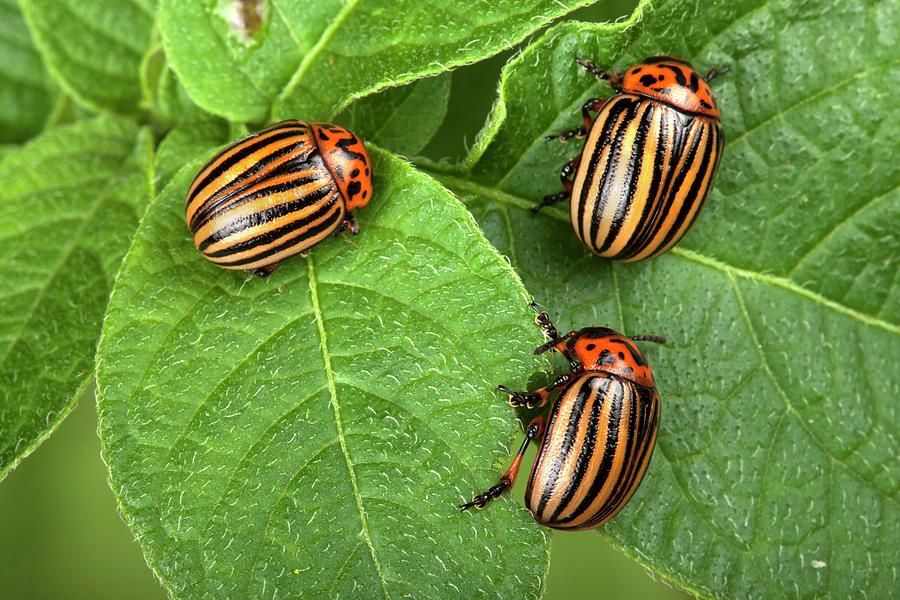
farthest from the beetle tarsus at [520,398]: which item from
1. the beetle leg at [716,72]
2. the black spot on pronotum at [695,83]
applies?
the beetle leg at [716,72]

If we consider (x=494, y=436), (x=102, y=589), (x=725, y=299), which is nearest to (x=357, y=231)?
(x=494, y=436)

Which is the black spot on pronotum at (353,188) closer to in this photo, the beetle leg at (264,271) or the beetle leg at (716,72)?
the beetle leg at (264,271)

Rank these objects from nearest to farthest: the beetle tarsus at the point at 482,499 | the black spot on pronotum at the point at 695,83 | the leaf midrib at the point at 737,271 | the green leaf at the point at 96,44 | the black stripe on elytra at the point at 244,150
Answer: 1. the beetle tarsus at the point at 482,499
2. the black stripe on elytra at the point at 244,150
3. the black spot on pronotum at the point at 695,83
4. the leaf midrib at the point at 737,271
5. the green leaf at the point at 96,44

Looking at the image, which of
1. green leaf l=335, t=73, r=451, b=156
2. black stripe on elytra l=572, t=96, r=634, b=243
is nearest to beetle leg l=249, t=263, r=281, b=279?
green leaf l=335, t=73, r=451, b=156

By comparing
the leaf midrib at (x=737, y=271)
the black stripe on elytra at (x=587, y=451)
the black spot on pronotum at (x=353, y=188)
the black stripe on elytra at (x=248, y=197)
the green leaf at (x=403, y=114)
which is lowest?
the black stripe on elytra at (x=587, y=451)

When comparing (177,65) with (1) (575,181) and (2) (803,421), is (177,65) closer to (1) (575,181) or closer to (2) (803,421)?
(1) (575,181)

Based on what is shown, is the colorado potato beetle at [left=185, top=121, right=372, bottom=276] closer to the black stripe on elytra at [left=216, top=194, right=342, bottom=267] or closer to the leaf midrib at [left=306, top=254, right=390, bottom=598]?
the black stripe on elytra at [left=216, top=194, right=342, bottom=267]

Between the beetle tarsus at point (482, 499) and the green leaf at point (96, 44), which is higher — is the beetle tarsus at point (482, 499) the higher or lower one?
the lower one
